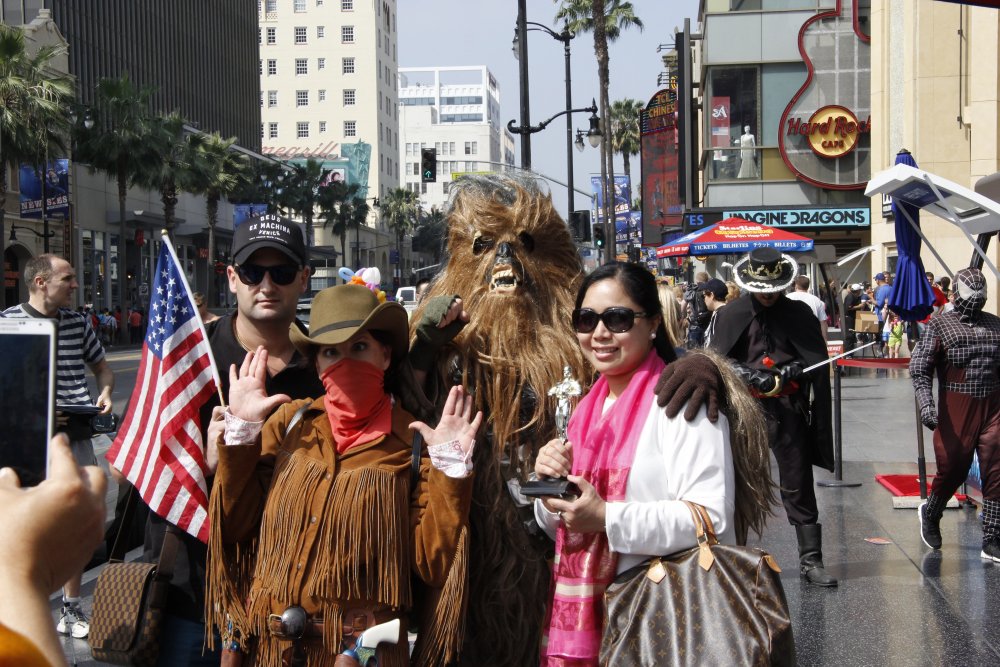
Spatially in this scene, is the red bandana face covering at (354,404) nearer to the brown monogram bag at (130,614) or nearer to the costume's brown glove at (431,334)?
the costume's brown glove at (431,334)

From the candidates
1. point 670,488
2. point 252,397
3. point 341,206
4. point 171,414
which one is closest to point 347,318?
point 252,397

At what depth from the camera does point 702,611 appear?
2516 mm

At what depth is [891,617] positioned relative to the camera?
19.8ft

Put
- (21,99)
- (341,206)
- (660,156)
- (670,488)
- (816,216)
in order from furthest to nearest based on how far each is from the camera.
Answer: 1. (341,206)
2. (660,156)
3. (816,216)
4. (21,99)
5. (670,488)

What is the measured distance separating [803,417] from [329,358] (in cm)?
430

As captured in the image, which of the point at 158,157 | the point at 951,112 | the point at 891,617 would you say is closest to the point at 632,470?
the point at 891,617

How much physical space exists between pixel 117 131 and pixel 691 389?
4139cm

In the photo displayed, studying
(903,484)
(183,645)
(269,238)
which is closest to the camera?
(183,645)

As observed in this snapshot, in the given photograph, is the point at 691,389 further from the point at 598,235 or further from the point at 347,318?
the point at 598,235

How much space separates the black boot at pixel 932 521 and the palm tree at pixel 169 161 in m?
38.3

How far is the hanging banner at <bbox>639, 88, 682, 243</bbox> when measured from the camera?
46.7 metres

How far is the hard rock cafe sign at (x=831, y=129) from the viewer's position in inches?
1273

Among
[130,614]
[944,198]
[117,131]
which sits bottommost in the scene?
[130,614]

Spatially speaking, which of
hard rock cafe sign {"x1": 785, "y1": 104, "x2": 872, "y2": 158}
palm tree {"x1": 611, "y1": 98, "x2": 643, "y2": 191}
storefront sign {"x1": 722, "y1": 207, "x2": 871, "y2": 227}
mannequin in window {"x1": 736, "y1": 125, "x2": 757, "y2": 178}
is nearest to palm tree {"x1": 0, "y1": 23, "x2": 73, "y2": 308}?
storefront sign {"x1": 722, "y1": 207, "x2": 871, "y2": 227}
